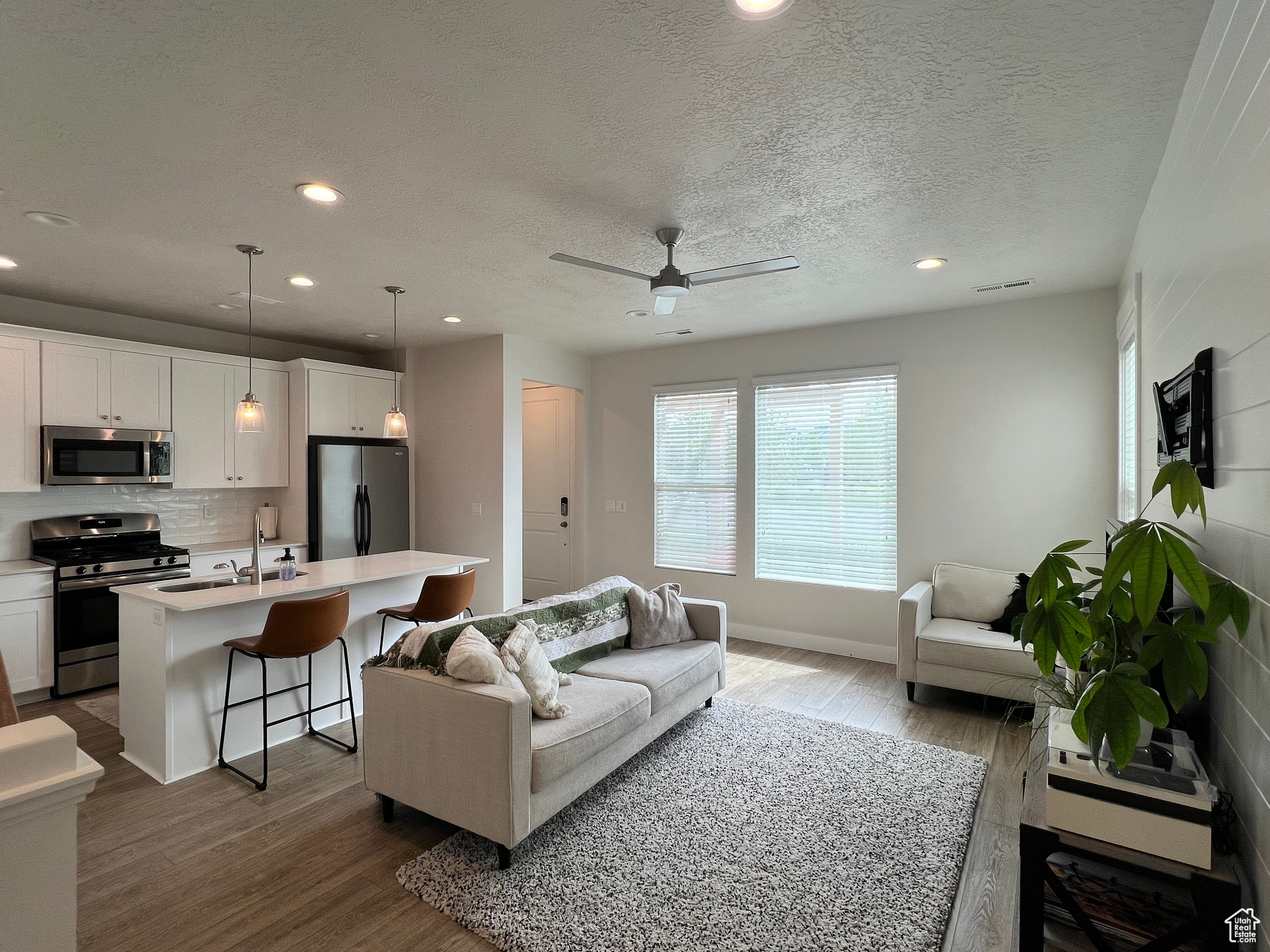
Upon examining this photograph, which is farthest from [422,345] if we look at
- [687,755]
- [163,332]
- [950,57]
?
[950,57]

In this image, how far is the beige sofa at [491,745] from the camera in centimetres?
237

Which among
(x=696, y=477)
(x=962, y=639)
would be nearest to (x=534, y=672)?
(x=962, y=639)

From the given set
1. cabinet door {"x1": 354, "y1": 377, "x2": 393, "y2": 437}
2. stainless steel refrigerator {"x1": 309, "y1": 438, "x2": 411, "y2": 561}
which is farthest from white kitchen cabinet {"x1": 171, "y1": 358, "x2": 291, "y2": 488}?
cabinet door {"x1": 354, "y1": 377, "x2": 393, "y2": 437}

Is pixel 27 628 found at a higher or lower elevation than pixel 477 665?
lower

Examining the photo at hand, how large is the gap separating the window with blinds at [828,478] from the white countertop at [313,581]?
2609mm

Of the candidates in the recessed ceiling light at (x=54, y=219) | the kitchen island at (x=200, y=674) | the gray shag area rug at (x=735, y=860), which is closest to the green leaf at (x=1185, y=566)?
the gray shag area rug at (x=735, y=860)

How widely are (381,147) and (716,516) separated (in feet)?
13.9

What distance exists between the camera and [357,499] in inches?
223

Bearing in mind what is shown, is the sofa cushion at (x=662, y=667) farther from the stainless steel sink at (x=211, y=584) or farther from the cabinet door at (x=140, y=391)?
the cabinet door at (x=140, y=391)

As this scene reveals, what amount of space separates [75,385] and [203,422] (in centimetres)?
83

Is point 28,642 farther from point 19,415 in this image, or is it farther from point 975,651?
point 975,651

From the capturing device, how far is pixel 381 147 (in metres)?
2.31

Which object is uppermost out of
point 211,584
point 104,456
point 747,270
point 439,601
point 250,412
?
point 747,270

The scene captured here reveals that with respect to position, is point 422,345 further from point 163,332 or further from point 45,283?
point 45,283
